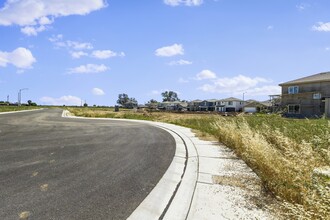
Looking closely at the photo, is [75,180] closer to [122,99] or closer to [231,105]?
[231,105]

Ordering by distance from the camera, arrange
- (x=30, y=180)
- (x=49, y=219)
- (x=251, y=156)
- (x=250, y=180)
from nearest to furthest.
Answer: (x=49, y=219), (x=30, y=180), (x=250, y=180), (x=251, y=156)

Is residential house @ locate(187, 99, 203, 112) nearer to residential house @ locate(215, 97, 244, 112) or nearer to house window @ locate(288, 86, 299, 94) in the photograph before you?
residential house @ locate(215, 97, 244, 112)

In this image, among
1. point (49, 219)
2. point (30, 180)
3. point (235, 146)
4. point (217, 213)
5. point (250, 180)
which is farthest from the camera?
point (235, 146)

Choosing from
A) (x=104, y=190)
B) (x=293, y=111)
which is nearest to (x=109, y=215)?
(x=104, y=190)

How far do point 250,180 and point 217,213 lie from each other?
2.07 meters

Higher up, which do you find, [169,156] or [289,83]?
[289,83]

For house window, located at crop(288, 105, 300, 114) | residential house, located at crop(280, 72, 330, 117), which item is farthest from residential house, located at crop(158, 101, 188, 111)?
house window, located at crop(288, 105, 300, 114)

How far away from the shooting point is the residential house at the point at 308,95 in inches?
2008

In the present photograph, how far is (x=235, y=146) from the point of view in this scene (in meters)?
10.6

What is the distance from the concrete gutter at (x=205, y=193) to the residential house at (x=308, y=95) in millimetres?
45268

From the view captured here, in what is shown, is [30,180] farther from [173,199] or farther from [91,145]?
[91,145]

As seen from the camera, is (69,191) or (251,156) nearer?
Answer: (69,191)

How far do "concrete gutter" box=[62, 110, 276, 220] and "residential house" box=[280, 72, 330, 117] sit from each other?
149ft

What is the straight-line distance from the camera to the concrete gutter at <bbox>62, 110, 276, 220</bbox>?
459cm
